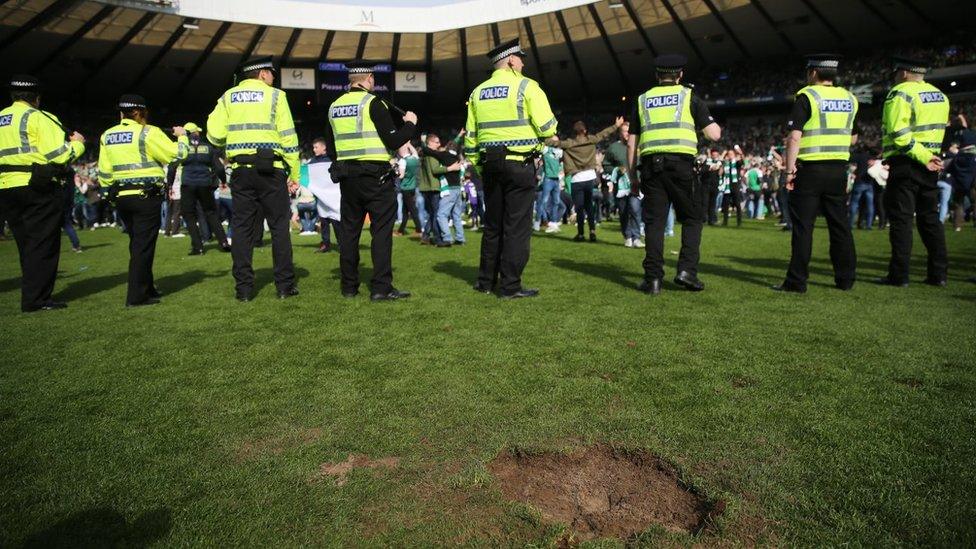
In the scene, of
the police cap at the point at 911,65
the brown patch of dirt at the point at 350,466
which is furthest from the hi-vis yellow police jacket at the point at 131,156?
the police cap at the point at 911,65

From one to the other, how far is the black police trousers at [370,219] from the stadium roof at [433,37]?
75.5 feet

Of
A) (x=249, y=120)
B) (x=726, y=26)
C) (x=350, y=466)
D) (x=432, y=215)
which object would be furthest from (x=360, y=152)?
(x=726, y=26)

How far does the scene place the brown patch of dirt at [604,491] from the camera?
1876 millimetres

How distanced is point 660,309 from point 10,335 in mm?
5123

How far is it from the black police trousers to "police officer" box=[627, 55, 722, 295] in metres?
2.41

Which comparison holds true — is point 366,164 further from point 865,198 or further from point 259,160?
point 865,198

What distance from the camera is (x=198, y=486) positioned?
2.11m

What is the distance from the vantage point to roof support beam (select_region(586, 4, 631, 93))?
2738cm

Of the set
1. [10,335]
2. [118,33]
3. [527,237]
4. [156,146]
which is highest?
[118,33]

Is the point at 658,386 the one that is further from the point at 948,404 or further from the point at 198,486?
the point at 198,486

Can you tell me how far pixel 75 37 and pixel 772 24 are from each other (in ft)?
107

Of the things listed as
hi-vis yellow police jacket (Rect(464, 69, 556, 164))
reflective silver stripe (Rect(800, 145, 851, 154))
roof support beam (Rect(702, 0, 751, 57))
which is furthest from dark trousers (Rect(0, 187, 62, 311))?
roof support beam (Rect(702, 0, 751, 57))

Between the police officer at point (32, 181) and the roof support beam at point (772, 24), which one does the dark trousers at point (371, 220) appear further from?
the roof support beam at point (772, 24)

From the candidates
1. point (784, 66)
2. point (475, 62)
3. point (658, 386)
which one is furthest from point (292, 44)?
point (658, 386)
